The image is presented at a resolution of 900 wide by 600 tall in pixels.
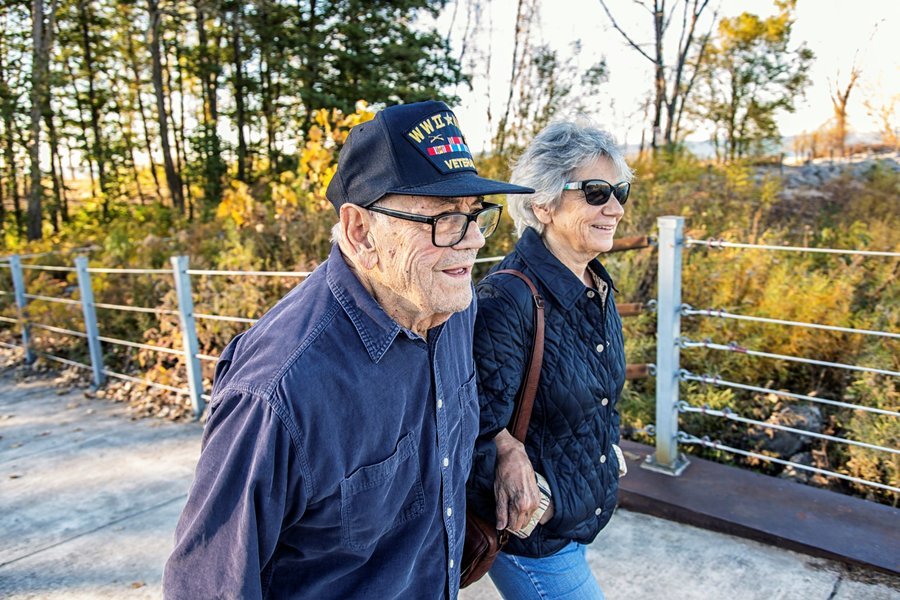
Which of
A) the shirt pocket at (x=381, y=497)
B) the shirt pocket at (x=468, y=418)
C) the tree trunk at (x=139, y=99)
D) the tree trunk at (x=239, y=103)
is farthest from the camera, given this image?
the tree trunk at (x=139, y=99)

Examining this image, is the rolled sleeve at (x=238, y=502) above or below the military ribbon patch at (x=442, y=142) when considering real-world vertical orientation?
below

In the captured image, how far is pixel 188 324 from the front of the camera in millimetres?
4984

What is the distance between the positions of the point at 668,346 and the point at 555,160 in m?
1.88

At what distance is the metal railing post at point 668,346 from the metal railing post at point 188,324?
3.35 metres

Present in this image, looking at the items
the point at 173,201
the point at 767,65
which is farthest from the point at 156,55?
the point at 767,65

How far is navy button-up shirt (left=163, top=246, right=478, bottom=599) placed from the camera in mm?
1140

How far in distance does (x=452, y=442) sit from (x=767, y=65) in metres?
17.5

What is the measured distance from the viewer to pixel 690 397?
4.32m

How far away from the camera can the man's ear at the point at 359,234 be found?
133 cm

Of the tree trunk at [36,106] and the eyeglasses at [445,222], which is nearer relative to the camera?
the eyeglasses at [445,222]

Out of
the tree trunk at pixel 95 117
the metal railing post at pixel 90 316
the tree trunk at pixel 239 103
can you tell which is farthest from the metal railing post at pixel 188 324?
the tree trunk at pixel 95 117

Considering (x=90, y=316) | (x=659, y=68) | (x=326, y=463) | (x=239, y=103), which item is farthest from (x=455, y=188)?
(x=239, y=103)

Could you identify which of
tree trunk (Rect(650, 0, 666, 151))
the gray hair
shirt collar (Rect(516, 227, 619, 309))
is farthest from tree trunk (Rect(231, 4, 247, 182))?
shirt collar (Rect(516, 227, 619, 309))

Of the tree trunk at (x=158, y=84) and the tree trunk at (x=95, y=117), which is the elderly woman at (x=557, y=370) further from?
the tree trunk at (x=95, y=117)
